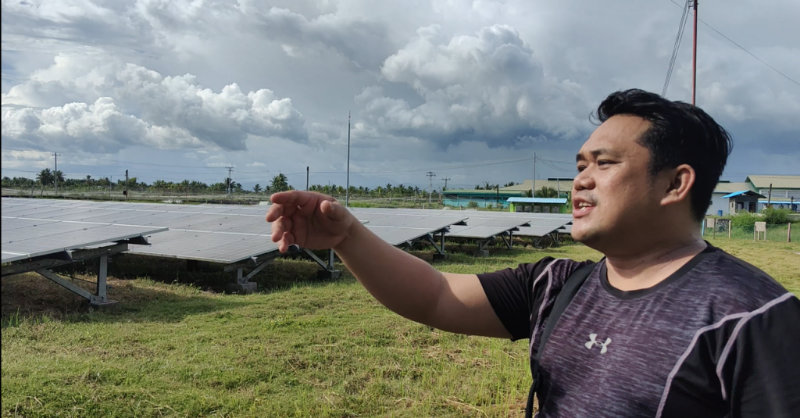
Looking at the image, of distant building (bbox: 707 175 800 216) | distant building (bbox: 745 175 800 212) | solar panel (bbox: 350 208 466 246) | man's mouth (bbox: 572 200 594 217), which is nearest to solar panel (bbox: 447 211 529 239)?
solar panel (bbox: 350 208 466 246)

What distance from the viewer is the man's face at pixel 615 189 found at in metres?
1.31

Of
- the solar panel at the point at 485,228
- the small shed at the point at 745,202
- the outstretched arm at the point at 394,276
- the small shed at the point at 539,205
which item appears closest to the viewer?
the outstretched arm at the point at 394,276

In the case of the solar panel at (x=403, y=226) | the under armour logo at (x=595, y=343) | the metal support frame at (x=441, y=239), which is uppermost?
the under armour logo at (x=595, y=343)

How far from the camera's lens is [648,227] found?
133 centimetres

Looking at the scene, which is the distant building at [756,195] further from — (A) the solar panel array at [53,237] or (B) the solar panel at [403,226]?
(A) the solar panel array at [53,237]

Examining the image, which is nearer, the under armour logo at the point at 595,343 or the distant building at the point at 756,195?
the under armour logo at the point at 595,343

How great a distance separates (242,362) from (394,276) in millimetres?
3221

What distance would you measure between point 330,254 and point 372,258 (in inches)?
355

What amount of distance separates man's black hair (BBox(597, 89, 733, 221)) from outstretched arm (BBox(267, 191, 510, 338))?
664 mm

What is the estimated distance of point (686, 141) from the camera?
4.32 feet

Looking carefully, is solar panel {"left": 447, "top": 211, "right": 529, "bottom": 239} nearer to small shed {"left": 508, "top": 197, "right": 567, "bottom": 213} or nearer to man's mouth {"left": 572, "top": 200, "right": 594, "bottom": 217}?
man's mouth {"left": 572, "top": 200, "right": 594, "bottom": 217}

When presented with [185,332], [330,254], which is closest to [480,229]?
[330,254]

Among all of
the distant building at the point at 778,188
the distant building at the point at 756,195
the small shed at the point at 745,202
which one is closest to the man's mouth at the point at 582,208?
the distant building at the point at 756,195

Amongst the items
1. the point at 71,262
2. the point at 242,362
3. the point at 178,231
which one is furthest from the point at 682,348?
the point at 178,231
